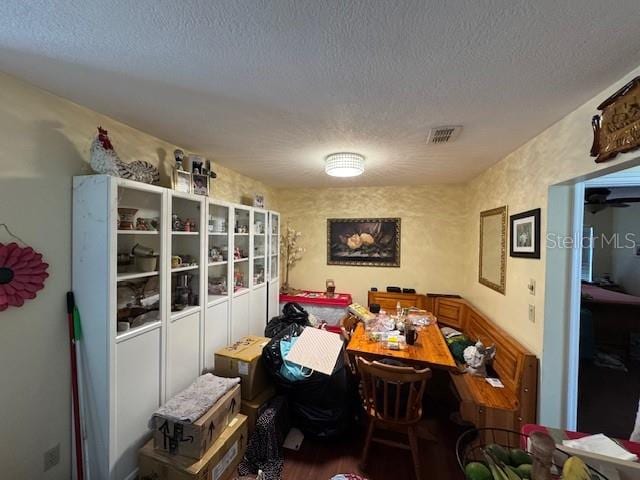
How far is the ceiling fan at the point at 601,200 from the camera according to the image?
226cm

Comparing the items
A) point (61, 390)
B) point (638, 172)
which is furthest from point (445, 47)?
point (61, 390)

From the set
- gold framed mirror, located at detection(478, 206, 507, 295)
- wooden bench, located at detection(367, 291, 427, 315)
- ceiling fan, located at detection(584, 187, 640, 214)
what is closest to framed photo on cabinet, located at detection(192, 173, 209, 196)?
wooden bench, located at detection(367, 291, 427, 315)

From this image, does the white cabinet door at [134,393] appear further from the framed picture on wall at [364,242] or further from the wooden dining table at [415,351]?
A: the framed picture on wall at [364,242]

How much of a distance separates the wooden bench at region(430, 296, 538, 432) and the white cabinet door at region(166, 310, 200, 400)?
2.03 metres

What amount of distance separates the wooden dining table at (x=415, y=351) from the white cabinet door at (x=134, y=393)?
4.44 ft

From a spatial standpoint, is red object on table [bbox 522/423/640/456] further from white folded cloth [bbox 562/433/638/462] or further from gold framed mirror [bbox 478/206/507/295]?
gold framed mirror [bbox 478/206/507/295]

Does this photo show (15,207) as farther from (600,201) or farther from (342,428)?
(600,201)

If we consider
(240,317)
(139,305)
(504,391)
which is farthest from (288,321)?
(504,391)

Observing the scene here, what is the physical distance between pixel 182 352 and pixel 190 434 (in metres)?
0.60

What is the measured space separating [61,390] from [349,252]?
126 inches

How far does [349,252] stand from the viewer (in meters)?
3.99

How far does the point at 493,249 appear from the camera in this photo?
8.67 ft

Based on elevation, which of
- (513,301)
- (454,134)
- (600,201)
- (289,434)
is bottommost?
(289,434)

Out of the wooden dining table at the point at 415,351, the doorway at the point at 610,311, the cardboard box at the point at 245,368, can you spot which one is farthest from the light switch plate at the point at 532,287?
the cardboard box at the point at 245,368
